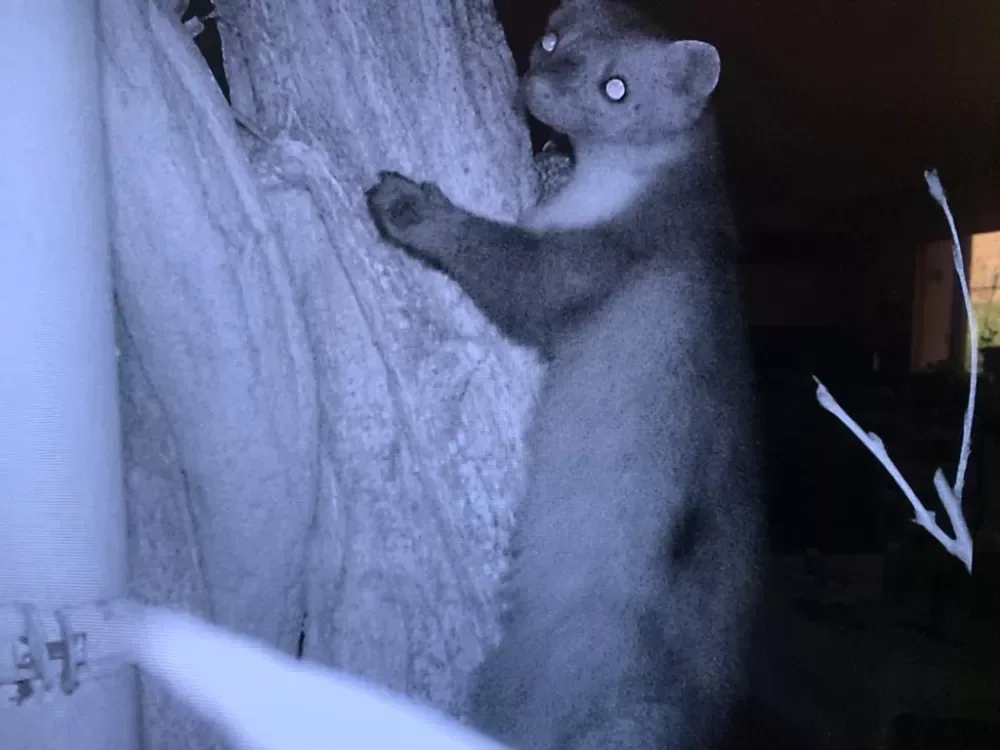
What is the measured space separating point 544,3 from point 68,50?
588 millimetres

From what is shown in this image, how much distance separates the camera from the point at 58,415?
3.33ft

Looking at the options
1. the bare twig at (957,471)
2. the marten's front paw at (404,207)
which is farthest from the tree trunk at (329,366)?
the bare twig at (957,471)

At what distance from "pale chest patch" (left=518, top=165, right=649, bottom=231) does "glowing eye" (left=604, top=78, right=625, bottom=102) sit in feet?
0.28

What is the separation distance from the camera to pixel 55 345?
3.31ft

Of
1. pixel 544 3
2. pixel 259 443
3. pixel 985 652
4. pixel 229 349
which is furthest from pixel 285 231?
pixel 985 652

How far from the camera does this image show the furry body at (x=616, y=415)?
1037 mm

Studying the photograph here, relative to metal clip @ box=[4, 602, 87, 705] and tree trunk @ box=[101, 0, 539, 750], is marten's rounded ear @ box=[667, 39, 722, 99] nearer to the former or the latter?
tree trunk @ box=[101, 0, 539, 750]

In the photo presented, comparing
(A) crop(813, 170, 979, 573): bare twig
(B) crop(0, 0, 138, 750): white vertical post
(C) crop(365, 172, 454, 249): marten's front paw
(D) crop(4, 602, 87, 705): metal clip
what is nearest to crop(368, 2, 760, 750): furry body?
(C) crop(365, 172, 454, 249): marten's front paw

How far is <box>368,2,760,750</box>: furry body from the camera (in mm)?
1037

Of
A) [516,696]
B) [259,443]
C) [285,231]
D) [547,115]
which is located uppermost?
[547,115]

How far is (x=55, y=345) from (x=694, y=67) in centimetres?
85

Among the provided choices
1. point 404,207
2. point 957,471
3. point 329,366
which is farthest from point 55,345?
point 957,471

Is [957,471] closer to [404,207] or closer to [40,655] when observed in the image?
[404,207]

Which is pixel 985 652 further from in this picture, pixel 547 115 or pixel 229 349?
pixel 229 349
